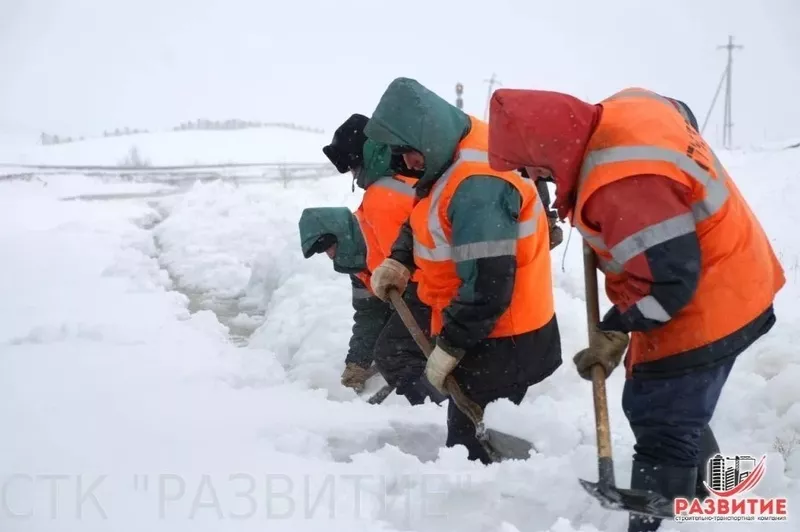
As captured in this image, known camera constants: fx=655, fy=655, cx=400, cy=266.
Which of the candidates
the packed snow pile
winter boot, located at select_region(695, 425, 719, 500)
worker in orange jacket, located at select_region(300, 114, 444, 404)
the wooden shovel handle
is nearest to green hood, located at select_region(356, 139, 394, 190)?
worker in orange jacket, located at select_region(300, 114, 444, 404)

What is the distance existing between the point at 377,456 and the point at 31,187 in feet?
69.6

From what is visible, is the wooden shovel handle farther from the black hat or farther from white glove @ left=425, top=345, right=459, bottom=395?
the black hat

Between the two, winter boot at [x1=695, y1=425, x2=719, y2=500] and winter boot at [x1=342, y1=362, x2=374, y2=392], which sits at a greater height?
winter boot at [x1=695, y1=425, x2=719, y2=500]

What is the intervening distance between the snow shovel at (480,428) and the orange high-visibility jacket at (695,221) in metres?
0.96

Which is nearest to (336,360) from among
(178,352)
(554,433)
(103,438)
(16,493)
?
(178,352)

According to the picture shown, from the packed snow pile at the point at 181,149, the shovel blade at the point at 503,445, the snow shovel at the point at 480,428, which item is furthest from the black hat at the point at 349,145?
the packed snow pile at the point at 181,149

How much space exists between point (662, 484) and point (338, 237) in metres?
2.67

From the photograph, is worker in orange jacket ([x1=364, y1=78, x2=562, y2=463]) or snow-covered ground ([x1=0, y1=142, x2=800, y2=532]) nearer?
snow-covered ground ([x1=0, y1=142, x2=800, y2=532])

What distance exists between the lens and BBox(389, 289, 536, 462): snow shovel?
289 cm

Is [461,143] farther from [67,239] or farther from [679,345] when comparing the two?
[67,239]

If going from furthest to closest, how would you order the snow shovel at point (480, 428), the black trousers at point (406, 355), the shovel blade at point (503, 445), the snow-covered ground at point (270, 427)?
the black trousers at point (406, 355) < the shovel blade at point (503, 445) < the snow shovel at point (480, 428) < the snow-covered ground at point (270, 427)

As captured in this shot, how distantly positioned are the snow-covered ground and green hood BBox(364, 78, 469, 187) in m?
1.21

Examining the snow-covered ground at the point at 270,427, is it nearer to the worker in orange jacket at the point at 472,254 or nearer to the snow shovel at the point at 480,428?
the snow shovel at the point at 480,428

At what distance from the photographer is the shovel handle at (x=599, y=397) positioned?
2271 mm
